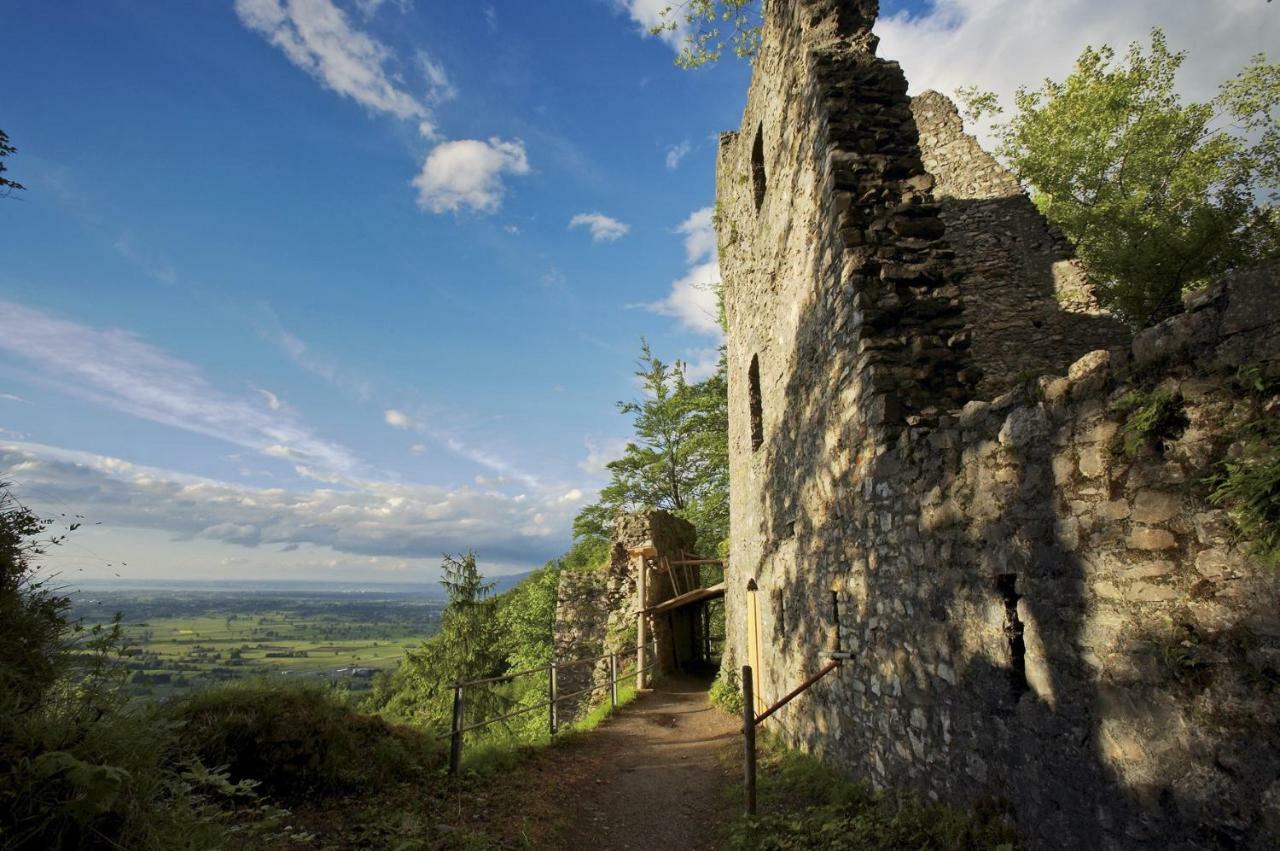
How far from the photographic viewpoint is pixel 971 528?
13.2ft

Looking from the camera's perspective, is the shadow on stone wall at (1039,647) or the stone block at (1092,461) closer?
the shadow on stone wall at (1039,647)

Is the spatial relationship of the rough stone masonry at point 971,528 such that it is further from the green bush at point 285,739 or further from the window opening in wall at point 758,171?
the green bush at point 285,739

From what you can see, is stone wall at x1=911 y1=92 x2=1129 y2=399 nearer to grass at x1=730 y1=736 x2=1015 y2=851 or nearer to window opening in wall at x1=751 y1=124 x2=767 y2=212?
window opening in wall at x1=751 y1=124 x2=767 y2=212

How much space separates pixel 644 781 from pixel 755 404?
639 cm

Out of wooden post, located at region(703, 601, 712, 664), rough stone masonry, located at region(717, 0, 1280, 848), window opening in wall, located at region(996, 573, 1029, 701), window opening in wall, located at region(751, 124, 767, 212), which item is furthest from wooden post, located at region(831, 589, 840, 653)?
wooden post, located at region(703, 601, 712, 664)

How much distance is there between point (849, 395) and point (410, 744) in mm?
6126

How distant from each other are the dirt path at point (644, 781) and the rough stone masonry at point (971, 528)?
1.35 meters

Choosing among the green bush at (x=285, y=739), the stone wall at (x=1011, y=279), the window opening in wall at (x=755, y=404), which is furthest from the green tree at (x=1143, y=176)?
the green bush at (x=285, y=739)

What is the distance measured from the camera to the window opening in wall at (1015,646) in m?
3.60

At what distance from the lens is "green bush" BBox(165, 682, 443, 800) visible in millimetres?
5348

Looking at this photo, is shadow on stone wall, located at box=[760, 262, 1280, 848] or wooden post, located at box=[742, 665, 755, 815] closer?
shadow on stone wall, located at box=[760, 262, 1280, 848]

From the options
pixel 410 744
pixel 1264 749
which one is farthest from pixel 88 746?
pixel 1264 749

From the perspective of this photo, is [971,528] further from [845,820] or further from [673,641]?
[673,641]

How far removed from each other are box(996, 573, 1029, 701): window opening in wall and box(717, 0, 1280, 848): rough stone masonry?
0.05 feet
